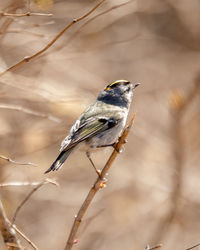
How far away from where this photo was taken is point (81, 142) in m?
4.91

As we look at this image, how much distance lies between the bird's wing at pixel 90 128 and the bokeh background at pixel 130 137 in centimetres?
89

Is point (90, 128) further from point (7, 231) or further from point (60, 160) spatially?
point (7, 231)

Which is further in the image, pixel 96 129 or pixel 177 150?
pixel 177 150

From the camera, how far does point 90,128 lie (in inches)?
198

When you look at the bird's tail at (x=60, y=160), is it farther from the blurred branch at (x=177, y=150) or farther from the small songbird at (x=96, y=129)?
the blurred branch at (x=177, y=150)

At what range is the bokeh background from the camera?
693 centimetres

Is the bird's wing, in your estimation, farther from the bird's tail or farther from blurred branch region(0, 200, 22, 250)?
blurred branch region(0, 200, 22, 250)

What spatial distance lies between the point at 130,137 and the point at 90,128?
4.19 metres

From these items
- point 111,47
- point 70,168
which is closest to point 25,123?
point 70,168

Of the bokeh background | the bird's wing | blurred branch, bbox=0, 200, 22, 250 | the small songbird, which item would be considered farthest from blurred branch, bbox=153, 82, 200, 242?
blurred branch, bbox=0, 200, 22, 250

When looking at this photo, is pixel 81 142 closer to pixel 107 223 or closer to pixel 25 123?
pixel 25 123

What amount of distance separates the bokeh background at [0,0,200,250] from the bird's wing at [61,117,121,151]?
0.89 metres

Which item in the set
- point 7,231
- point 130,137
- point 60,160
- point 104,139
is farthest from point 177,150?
point 7,231

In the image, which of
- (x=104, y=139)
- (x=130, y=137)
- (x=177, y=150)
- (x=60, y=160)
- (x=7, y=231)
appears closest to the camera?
(x=7, y=231)
